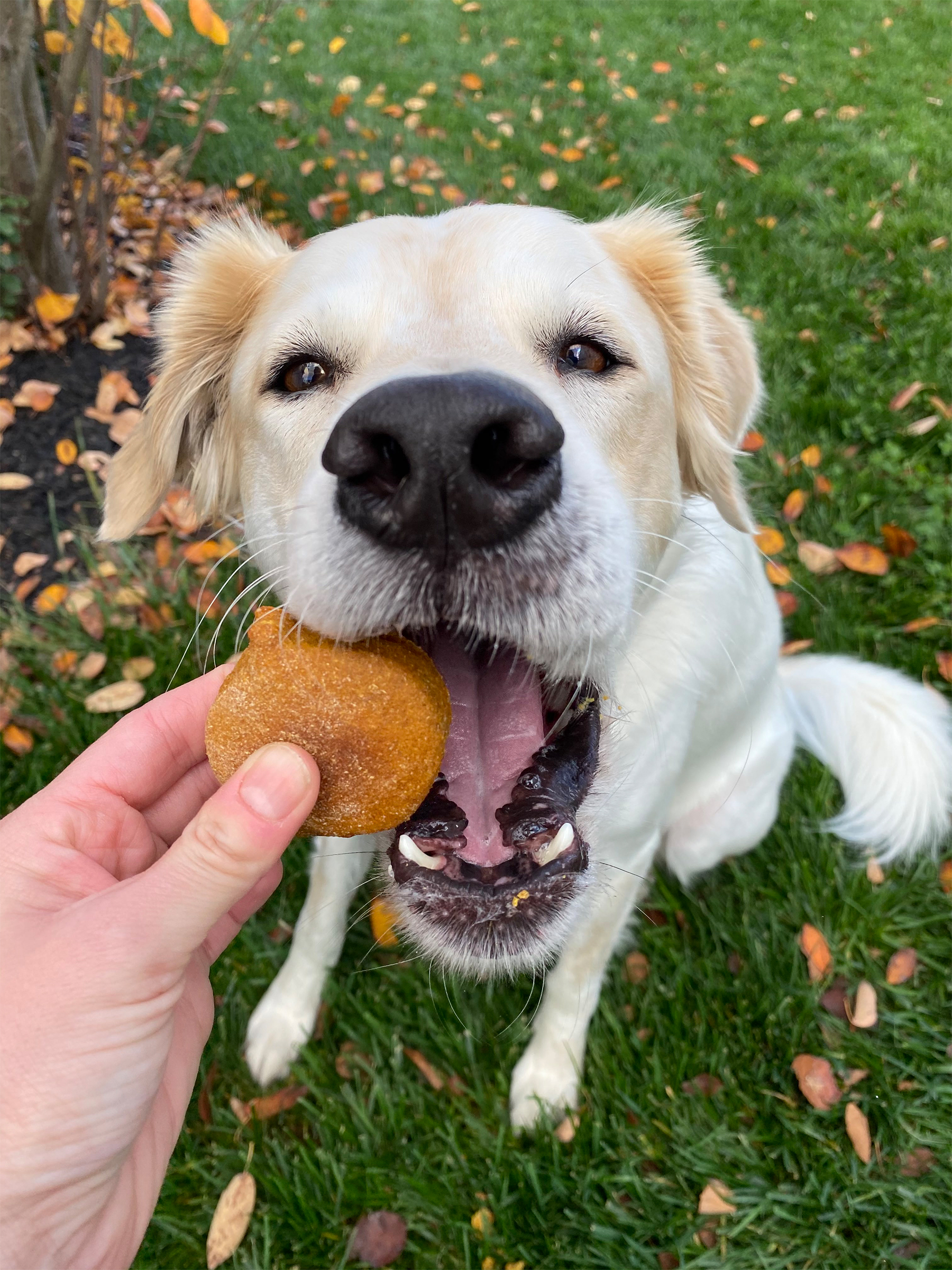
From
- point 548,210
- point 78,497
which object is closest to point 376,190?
point 78,497

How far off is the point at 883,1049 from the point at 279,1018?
6.23ft

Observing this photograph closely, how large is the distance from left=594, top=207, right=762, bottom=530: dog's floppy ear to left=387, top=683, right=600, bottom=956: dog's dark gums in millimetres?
967

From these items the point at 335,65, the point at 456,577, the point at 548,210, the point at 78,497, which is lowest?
the point at 78,497

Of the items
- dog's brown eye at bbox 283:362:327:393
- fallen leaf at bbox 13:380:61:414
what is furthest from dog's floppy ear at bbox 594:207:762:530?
fallen leaf at bbox 13:380:61:414

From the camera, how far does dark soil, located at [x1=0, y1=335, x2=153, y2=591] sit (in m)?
3.73

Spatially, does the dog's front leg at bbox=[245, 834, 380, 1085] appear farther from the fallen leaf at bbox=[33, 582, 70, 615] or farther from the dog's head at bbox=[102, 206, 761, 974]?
the fallen leaf at bbox=[33, 582, 70, 615]

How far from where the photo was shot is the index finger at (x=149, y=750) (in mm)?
1919

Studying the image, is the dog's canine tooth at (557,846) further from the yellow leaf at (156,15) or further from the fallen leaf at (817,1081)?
the yellow leaf at (156,15)

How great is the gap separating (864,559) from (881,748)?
117 cm

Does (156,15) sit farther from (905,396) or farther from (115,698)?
(905,396)

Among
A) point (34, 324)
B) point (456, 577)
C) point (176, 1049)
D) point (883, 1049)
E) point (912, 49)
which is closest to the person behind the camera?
point (456, 577)

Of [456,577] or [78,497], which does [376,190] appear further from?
[456,577]

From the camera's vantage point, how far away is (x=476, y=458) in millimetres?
1184

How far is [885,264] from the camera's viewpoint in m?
5.18
